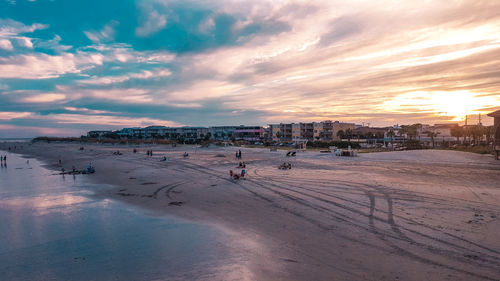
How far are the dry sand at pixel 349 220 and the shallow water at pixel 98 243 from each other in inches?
49.5

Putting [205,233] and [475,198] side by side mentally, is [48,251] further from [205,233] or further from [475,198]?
[475,198]

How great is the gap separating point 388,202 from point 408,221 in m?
3.05

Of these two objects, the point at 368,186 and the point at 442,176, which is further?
the point at 442,176

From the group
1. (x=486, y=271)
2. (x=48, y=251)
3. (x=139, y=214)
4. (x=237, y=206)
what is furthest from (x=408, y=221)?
(x=48, y=251)

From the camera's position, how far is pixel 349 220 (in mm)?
11203

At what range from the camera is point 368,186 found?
18.1 m

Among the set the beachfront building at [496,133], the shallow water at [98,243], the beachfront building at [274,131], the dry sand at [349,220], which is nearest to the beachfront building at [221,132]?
the beachfront building at [274,131]

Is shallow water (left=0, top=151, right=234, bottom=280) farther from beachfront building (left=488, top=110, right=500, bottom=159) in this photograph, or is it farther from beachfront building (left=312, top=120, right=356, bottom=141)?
beachfront building (left=312, top=120, right=356, bottom=141)

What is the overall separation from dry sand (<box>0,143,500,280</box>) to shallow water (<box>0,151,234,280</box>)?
4.13 feet

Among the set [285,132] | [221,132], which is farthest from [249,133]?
[285,132]

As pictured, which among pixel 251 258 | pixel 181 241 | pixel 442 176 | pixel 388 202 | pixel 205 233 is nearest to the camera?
pixel 251 258

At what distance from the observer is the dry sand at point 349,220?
727cm

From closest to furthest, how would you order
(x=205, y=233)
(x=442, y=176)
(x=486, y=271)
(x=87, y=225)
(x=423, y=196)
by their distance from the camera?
(x=486, y=271) → (x=205, y=233) → (x=87, y=225) → (x=423, y=196) → (x=442, y=176)

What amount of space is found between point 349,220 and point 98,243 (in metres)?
9.45
